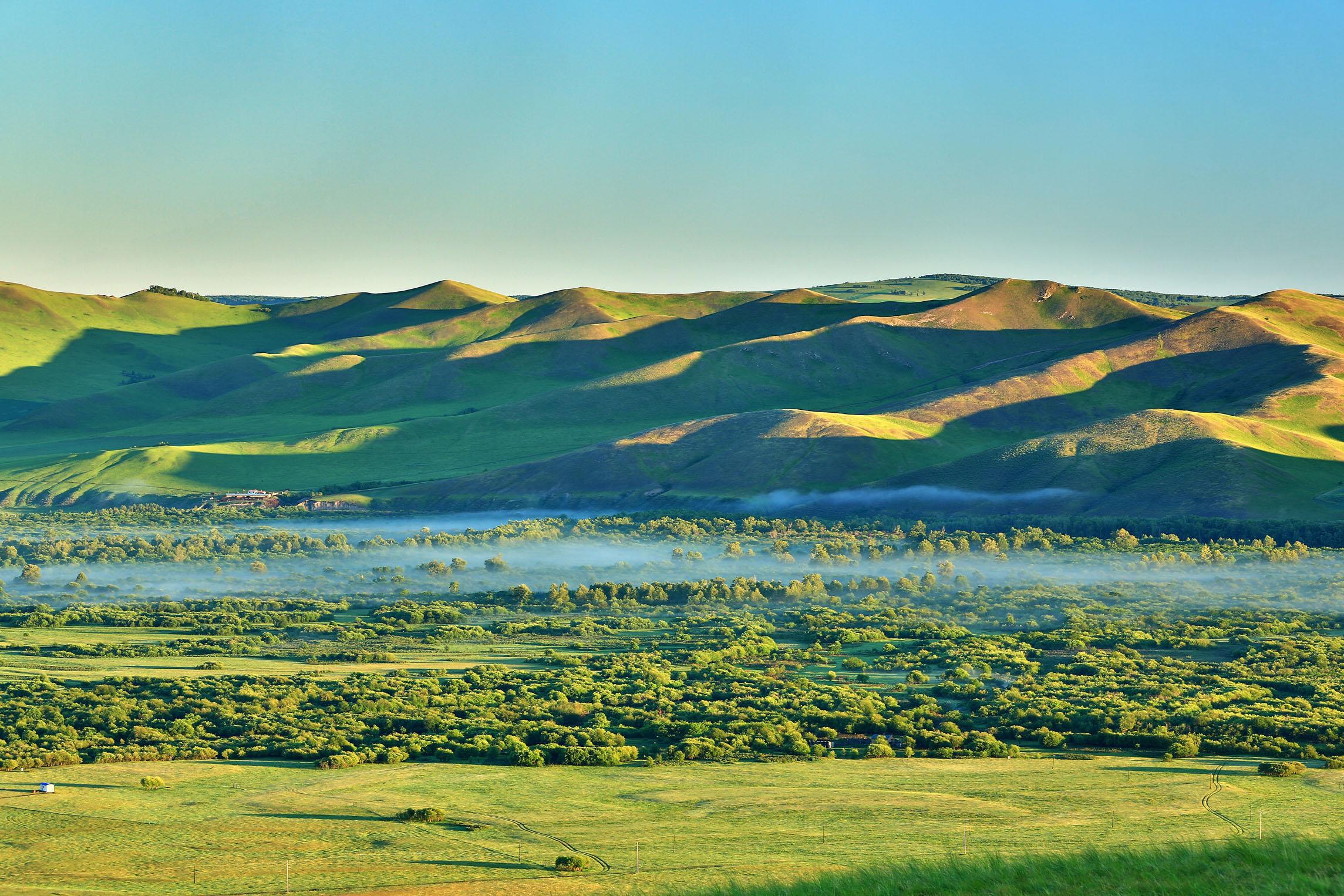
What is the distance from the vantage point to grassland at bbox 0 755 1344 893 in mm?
50438

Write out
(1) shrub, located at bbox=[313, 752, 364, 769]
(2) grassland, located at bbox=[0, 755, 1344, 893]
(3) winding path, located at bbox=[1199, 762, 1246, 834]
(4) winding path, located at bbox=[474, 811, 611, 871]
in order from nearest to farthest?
1. (2) grassland, located at bbox=[0, 755, 1344, 893]
2. (4) winding path, located at bbox=[474, 811, 611, 871]
3. (3) winding path, located at bbox=[1199, 762, 1246, 834]
4. (1) shrub, located at bbox=[313, 752, 364, 769]

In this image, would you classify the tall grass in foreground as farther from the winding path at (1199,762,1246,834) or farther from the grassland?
the winding path at (1199,762,1246,834)

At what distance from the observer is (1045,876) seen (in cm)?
3369

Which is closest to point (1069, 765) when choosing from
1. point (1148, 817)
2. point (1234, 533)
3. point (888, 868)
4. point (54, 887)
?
point (1148, 817)

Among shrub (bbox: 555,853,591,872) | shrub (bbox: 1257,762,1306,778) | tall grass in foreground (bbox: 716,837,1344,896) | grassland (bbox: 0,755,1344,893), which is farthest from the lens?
shrub (bbox: 1257,762,1306,778)

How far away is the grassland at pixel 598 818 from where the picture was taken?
5044 centimetres

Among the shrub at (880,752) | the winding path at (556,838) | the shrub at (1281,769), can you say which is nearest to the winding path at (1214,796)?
the shrub at (1281,769)

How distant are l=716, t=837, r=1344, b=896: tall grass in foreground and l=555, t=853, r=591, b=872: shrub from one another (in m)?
15.7

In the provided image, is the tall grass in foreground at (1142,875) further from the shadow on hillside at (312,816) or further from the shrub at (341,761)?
the shrub at (341,761)

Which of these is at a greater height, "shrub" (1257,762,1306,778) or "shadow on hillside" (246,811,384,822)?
"shrub" (1257,762,1306,778)

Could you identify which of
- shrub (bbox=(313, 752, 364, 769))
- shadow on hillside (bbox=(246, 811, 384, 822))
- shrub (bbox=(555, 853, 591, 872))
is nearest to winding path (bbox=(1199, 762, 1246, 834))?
shrub (bbox=(555, 853, 591, 872))

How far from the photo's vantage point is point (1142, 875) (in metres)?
33.1

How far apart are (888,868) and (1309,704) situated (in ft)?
209

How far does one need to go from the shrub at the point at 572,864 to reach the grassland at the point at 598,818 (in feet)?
1.61
